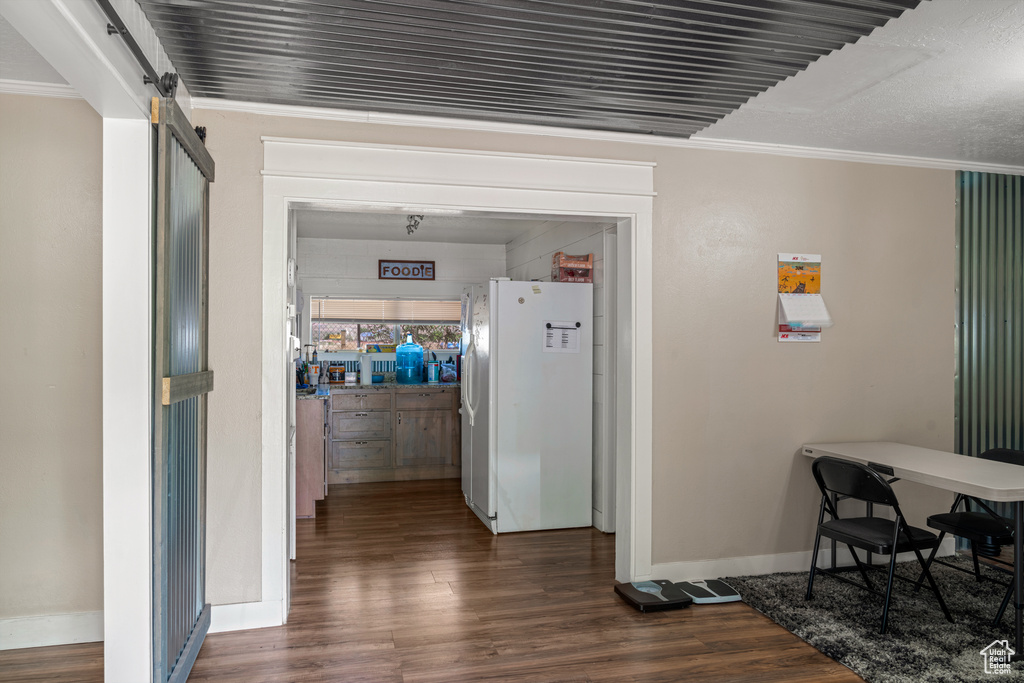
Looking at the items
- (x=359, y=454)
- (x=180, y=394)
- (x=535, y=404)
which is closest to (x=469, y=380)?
(x=535, y=404)

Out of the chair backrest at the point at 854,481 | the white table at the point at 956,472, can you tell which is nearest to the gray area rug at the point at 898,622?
the white table at the point at 956,472

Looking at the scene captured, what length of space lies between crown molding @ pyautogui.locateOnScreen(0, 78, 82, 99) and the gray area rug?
161 inches

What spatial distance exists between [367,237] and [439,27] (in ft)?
15.9

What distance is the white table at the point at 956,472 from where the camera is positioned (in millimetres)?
2768

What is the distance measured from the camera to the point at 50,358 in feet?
9.89

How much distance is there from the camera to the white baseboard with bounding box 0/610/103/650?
2.97m

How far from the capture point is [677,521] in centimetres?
374

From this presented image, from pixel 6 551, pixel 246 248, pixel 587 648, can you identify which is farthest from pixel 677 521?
pixel 6 551

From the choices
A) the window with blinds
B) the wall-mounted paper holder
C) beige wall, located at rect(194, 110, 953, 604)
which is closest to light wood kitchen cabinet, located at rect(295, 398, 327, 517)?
the window with blinds

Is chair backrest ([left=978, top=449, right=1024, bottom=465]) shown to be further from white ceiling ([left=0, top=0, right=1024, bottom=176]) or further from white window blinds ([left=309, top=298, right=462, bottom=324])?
white window blinds ([left=309, top=298, right=462, bottom=324])

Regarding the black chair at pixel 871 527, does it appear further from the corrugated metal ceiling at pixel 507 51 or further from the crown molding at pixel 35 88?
the crown molding at pixel 35 88

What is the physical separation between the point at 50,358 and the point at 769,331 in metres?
3.66

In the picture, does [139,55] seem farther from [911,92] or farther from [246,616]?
[911,92]

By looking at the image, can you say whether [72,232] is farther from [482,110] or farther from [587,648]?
[587,648]
